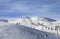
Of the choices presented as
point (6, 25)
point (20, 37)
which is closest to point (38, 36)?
point (20, 37)

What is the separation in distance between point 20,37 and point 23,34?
166 millimetres

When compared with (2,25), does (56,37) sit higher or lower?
lower

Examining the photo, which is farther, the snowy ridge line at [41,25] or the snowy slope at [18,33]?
the snowy ridge line at [41,25]

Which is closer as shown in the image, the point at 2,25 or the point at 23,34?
the point at 23,34

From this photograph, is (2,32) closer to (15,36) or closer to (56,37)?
(15,36)

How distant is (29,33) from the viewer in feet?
20.6

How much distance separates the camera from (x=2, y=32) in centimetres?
608

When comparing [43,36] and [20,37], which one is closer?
[20,37]

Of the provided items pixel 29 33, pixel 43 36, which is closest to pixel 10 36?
pixel 29 33

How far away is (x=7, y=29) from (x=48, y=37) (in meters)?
1.26

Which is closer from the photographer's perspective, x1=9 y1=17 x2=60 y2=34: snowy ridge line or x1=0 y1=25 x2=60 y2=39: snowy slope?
x1=0 y1=25 x2=60 y2=39: snowy slope

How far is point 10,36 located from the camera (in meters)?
5.91

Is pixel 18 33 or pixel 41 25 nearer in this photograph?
pixel 18 33

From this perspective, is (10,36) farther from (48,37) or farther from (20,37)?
(48,37)
